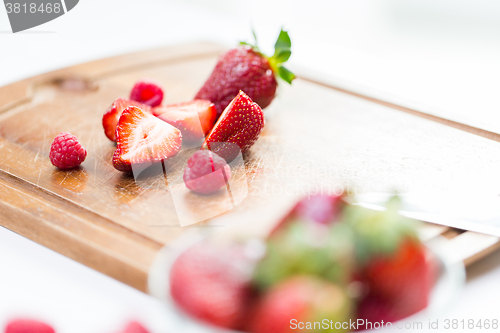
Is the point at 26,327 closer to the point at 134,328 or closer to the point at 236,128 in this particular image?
the point at 134,328

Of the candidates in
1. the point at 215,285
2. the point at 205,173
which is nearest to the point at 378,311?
the point at 215,285

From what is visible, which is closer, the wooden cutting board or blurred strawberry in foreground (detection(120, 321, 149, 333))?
Answer: blurred strawberry in foreground (detection(120, 321, 149, 333))

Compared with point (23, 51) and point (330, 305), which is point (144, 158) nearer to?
point (330, 305)

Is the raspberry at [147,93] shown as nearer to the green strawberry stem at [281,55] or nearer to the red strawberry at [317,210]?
the green strawberry stem at [281,55]

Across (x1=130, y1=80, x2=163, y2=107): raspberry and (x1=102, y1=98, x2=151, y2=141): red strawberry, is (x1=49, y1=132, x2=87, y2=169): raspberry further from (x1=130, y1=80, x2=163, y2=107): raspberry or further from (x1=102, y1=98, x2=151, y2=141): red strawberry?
(x1=130, y1=80, x2=163, y2=107): raspberry

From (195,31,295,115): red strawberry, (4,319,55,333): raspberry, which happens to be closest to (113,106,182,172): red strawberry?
(195,31,295,115): red strawberry

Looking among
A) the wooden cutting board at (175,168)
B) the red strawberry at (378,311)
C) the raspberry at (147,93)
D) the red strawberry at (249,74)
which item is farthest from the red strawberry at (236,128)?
the red strawberry at (378,311)
